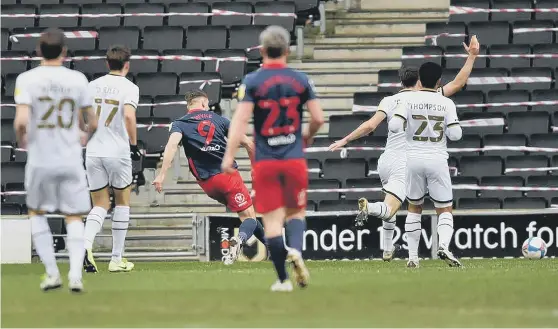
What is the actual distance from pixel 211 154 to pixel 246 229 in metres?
0.99

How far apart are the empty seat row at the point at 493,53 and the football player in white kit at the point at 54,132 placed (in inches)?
507

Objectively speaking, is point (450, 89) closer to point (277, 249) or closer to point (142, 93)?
point (277, 249)

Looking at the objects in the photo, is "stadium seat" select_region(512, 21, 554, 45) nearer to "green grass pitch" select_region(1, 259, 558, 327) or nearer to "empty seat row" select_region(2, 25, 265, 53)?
"empty seat row" select_region(2, 25, 265, 53)

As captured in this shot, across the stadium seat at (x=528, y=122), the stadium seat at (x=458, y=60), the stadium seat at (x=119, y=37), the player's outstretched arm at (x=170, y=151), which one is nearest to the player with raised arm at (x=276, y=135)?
the player's outstretched arm at (x=170, y=151)

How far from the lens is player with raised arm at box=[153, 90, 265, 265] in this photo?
16.5 metres

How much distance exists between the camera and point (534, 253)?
17.7m

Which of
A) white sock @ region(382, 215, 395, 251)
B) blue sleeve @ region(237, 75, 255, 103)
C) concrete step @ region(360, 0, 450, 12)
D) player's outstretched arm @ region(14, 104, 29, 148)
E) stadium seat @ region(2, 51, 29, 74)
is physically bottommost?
white sock @ region(382, 215, 395, 251)

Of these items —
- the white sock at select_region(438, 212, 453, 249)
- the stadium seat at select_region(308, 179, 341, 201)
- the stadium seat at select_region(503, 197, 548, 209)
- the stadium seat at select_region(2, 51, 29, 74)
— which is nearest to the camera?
the white sock at select_region(438, 212, 453, 249)

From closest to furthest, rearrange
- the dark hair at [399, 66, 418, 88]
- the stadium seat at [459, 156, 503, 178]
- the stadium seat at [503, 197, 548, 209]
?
1. the dark hair at [399, 66, 418, 88]
2. the stadium seat at [503, 197, 548, 209]
3. the stadium seat at [459, 156, 503, 178]

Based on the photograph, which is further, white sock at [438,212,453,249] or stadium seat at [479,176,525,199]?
stadium seat at [479,176,525,199]

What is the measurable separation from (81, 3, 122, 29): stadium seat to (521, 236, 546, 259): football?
34.4 ft

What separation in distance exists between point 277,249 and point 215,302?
90 cm

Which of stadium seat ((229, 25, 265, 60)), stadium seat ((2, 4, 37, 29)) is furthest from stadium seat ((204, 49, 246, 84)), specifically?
stadium seat ((2, 4, 37, 29))

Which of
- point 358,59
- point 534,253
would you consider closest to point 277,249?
point 534,253
